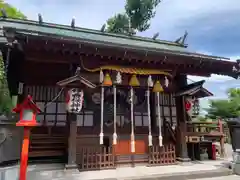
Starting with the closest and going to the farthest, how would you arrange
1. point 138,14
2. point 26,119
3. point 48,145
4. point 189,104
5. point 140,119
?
1. point 26,119
2. point 48,145
3. point 189,104
4. point 140,119
5. point 138,14

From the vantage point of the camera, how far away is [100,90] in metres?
7.09

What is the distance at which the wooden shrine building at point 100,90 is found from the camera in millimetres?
5871

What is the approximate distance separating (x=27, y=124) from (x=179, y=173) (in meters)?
4.33

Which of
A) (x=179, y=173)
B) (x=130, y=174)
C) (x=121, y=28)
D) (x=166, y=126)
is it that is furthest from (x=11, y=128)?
(x=121, y=28)

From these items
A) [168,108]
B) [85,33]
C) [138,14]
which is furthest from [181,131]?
[138,14]

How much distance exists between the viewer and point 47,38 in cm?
531

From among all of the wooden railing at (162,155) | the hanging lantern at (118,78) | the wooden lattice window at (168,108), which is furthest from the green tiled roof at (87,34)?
the wooden railing at (162,155)

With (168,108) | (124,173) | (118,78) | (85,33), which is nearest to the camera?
(124,173)

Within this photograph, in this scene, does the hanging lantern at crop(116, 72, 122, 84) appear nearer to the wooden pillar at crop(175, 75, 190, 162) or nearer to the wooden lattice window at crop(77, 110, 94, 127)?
the wooden lattice window at crop(77, 110, 94, 127)

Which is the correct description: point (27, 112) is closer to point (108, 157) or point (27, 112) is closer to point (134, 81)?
point (108, 157)

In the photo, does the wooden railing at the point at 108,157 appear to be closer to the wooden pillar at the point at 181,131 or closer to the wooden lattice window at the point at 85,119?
the wooden pillar at the point at 181,131

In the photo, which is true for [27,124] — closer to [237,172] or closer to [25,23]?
[237,172]

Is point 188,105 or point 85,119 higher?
point 188,105

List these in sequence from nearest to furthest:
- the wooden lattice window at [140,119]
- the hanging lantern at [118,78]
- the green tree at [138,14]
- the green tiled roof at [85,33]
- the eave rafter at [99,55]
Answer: the eave rafter at [99,55] < the hanging lantern at [118,78] < the wooden lattice window at [140,119] < the green tiled roof at [85,33] < the green tree at [138,14]
